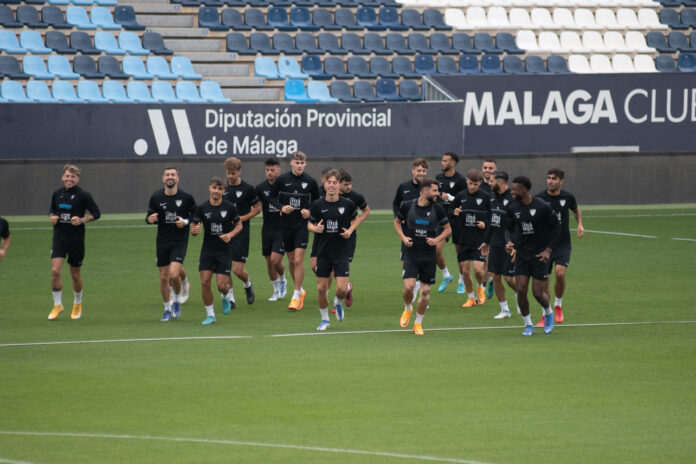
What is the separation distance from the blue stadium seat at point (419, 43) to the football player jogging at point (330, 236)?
2204cm

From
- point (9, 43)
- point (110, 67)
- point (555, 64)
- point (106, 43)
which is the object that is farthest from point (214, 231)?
point (555, 64)

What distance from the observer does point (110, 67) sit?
3128 centimetres

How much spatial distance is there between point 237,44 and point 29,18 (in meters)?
6.38

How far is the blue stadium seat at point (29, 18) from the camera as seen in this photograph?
31609mm

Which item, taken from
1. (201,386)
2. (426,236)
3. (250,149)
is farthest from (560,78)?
(201,386)

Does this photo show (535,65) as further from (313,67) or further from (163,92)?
(163,92)

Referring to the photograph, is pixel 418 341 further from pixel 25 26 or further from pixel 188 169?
pixel 25 26

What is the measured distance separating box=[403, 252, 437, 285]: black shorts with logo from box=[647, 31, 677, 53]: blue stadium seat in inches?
1090

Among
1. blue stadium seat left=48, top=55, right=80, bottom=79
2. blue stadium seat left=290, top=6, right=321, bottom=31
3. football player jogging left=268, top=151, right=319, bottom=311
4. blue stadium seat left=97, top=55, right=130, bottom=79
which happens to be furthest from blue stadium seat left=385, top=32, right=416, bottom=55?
football player jogging left=268, top=151, right=319, bottom=311

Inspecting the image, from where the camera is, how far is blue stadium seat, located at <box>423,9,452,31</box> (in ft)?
121

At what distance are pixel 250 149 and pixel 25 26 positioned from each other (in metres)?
8.27

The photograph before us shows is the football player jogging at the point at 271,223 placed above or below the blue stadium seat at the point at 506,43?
below

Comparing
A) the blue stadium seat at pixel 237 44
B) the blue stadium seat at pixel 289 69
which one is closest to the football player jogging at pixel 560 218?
the blue stadium seat at pixel 289 69

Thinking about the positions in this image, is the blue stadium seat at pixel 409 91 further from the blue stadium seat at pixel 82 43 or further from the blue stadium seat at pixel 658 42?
the blue stadium seat at pixel 658 42
